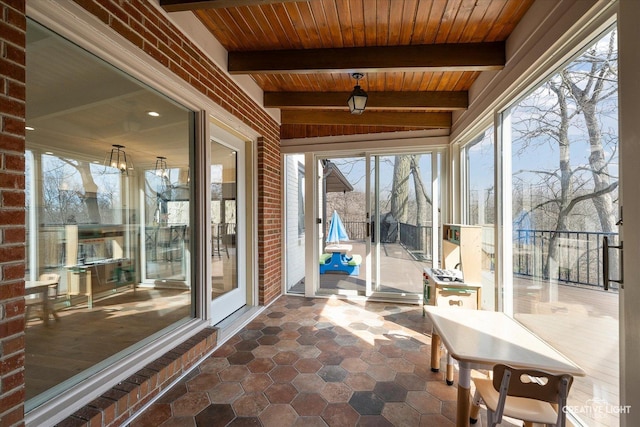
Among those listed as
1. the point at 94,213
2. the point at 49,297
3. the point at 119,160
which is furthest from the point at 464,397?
the point at 119,160

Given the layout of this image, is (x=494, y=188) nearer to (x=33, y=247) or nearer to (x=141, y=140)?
(x=141, y=140)

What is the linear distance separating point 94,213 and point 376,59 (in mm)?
2616

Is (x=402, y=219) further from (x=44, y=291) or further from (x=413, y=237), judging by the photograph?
(x=44, y=291)

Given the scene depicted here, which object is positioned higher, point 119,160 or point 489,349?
point 119,160

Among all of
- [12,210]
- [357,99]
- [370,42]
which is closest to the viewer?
[12,210]

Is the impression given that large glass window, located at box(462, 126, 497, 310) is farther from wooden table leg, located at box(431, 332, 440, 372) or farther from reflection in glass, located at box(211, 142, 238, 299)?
reflection in glass, located at box(211, 142, 238, 299)

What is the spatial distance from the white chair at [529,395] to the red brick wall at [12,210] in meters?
2.18

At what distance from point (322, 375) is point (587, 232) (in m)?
2.09

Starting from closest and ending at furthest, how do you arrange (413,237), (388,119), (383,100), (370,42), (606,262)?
(606,262) → (370,42) → (383,100) → (388,119) → (413,237)

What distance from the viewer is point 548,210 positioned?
78.7 inches

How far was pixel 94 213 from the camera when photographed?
180cm

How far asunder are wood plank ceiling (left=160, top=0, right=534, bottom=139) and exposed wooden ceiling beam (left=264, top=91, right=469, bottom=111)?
0.01 metres

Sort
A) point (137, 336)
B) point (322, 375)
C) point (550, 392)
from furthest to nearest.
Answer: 1. point (322, 375)
2. point (137, 336)
3. point (550, 392)

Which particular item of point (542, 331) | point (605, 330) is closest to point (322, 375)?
point (542, 331)
